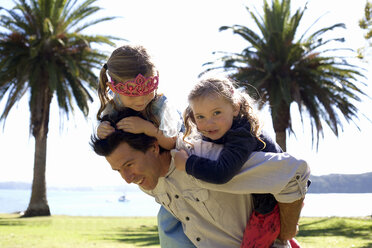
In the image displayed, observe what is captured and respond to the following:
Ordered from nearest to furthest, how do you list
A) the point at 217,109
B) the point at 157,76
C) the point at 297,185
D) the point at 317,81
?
the point at 297,185 → the point at 217,109 → the point at 157,76 → the point at 317,81

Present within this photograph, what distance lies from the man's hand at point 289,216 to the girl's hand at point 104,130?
109 centimetres

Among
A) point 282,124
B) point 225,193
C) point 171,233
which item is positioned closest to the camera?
point 225,193

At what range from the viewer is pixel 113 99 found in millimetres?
3084

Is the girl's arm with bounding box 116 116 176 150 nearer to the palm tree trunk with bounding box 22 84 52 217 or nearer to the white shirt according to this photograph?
the white shirt

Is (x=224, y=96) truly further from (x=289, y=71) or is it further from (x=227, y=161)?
(x=289, y=71)

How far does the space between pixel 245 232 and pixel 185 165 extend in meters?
0.53

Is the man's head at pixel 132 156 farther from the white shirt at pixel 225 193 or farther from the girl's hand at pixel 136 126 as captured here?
the white shirt at pixel 225 193

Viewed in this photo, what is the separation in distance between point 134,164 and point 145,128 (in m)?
0.22

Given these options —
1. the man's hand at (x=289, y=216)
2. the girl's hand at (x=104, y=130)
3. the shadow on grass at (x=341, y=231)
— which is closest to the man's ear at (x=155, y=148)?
the girl's hand at (x=104, y=130)

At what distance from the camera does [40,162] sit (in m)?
20.9

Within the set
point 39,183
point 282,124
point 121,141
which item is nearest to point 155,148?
point 121,141

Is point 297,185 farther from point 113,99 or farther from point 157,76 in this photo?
point 113,99

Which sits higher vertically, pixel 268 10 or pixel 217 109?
pixel 268 10

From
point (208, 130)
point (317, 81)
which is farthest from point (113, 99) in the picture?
point (317, 81)
